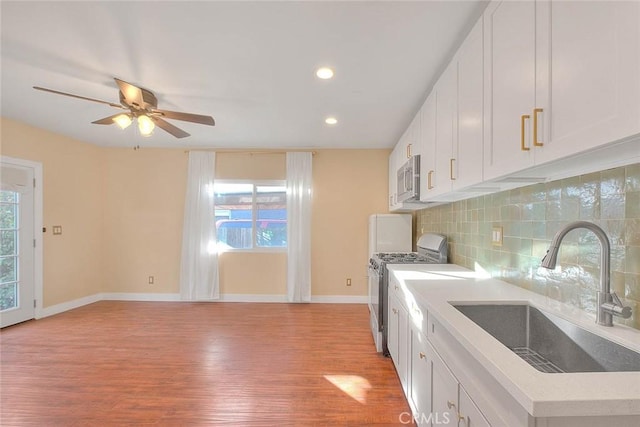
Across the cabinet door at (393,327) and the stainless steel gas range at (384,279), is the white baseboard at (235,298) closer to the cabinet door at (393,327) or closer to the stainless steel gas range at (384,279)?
the stainless steel gas range at (384,279)

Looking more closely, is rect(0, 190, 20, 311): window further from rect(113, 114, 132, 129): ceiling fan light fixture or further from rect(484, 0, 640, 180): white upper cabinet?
rect(484, 0, 640, 180): white upper cabinet

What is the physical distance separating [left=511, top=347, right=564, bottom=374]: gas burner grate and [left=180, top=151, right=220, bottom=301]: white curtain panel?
→ 162 inches

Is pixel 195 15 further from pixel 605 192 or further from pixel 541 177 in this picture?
pixel 605 192

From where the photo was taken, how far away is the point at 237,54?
80.6 inches

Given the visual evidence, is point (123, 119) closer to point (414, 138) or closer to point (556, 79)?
point (414, 138)

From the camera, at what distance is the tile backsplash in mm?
1087

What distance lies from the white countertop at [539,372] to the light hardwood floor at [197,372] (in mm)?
1032

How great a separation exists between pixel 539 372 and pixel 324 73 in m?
2.21

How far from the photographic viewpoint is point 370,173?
4633mm

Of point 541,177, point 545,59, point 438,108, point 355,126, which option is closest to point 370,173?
point 355,126

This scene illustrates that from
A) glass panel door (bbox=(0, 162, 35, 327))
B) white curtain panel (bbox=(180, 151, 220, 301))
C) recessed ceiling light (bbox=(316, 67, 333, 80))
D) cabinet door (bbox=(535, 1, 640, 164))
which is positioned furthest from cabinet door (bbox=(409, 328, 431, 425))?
glass panel door (bbox=(0, 162, 35, 327))

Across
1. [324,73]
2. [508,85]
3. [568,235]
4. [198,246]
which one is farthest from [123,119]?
[568,235]

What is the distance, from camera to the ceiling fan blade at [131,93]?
211cm

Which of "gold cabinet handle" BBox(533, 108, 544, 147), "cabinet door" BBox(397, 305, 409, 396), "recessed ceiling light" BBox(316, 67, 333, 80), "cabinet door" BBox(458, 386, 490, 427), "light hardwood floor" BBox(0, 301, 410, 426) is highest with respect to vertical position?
"recessed ceiling light" BBox(316, 67, 333, 80)
